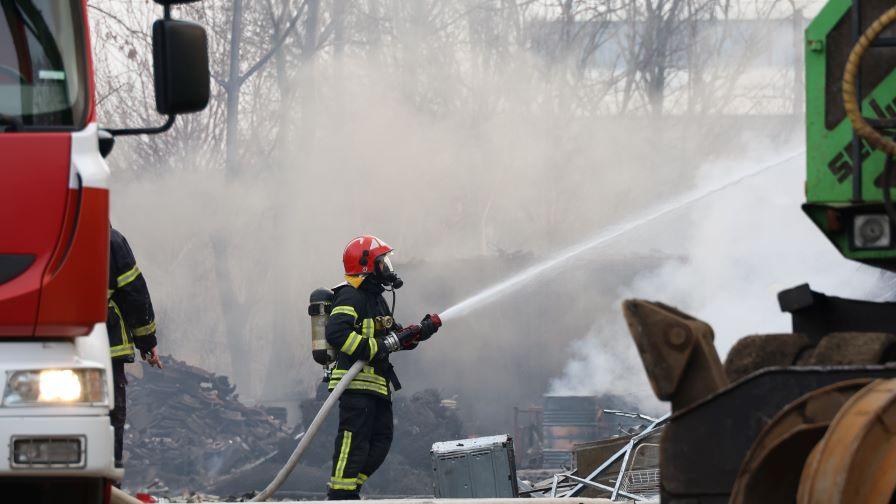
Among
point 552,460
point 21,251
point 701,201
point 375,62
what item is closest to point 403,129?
point 375,62

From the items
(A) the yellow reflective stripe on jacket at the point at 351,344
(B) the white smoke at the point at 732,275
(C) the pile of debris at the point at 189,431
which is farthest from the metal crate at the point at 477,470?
(B) the white smoke at the point at 732,275

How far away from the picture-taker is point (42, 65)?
4.18m

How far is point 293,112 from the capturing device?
2466 centimetres

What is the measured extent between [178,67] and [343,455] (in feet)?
13.1

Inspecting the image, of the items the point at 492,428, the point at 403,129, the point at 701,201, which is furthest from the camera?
the point at 403,129

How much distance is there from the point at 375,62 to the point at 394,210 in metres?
2.66

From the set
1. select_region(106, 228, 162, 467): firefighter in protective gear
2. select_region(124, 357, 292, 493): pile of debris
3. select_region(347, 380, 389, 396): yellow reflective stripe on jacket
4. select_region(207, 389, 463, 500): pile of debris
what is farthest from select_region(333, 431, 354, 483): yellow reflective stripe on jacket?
select_region(124, 357, 292, 493): pile of debris

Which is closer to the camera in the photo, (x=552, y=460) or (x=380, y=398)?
(x=380, y=398)

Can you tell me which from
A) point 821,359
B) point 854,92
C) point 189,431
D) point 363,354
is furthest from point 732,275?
point 854,92

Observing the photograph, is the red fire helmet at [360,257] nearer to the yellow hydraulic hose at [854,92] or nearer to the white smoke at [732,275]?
the yellow hydraulic hose at [854,92]

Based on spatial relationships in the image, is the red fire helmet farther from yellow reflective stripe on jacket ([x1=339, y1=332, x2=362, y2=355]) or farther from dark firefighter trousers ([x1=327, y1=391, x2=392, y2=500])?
dark firefighter trousers ([x1=327, y1=391, x2=392, y2=500])

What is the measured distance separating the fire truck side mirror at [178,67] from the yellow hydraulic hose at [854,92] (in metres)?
1.99

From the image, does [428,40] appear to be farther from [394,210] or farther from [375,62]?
[394,210]

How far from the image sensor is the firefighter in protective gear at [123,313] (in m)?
6.97
